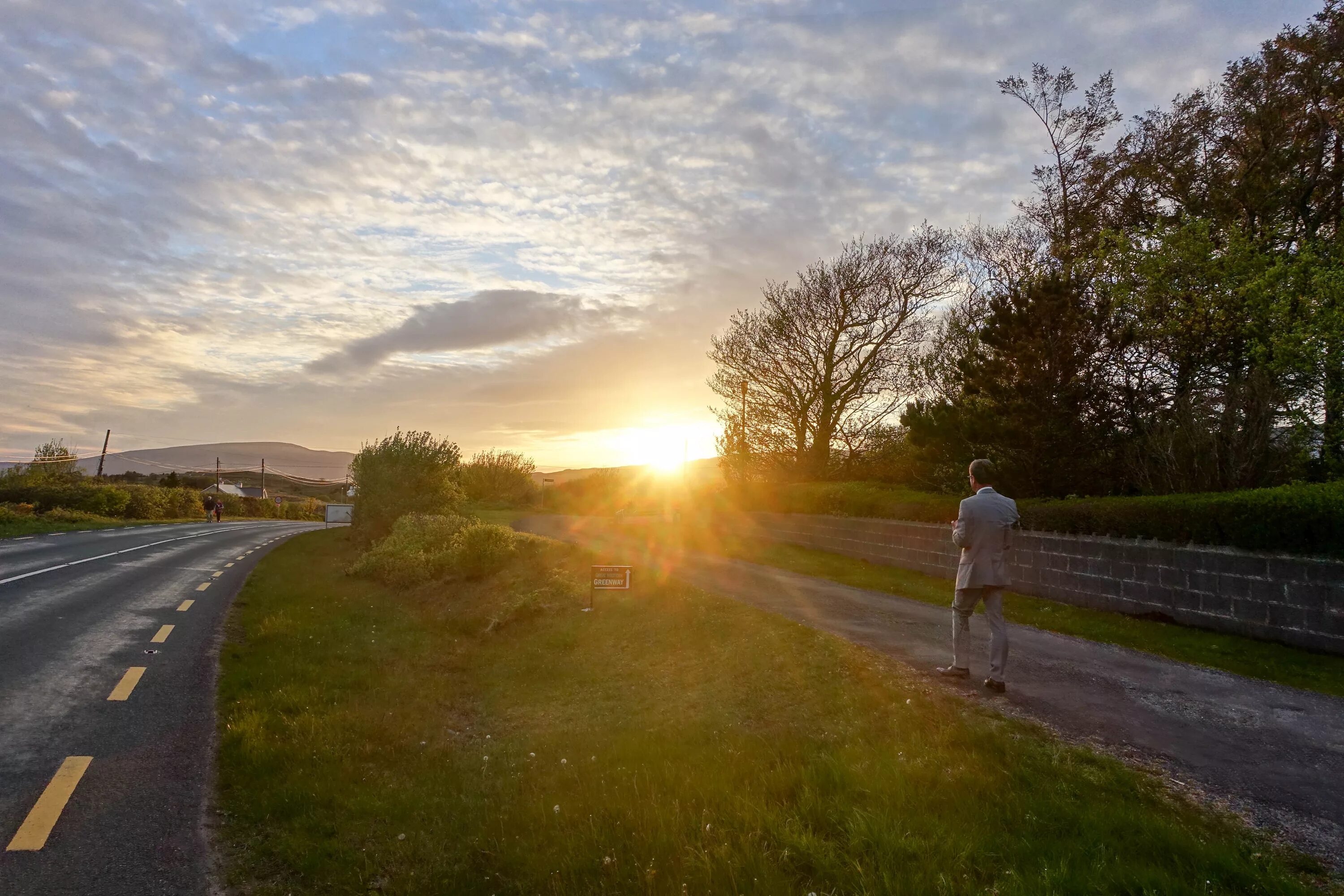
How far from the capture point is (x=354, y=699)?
785cm

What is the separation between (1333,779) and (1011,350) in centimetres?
1522

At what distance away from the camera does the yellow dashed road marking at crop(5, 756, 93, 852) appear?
4328 mm

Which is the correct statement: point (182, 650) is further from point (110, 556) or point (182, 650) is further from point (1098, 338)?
point (1098, 338)

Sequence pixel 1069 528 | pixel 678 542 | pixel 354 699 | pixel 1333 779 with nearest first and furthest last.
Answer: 1. pixel 1333 779
2. pixel 354 699
3. pixel 1069 528
4. pixel 678 542

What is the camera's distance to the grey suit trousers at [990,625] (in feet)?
22.6

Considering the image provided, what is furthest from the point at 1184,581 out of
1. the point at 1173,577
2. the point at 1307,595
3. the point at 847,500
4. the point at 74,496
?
the point at 74,496

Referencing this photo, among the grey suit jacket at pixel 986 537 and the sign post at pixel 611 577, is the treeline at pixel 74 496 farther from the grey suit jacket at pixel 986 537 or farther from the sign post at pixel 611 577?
A: the grey suit jacket at pixel 986 537

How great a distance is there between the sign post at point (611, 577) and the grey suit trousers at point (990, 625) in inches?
225

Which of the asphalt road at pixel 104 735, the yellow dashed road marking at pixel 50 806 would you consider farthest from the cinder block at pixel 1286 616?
the yellow dashed road marking at pixel 50 806

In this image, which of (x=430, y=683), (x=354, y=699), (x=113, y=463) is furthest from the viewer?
(x=113, y=463)

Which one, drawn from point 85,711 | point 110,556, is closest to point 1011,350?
point 85,711

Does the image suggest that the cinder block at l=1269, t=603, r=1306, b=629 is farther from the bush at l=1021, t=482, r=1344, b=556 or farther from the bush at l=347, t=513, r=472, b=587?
the bush at l=347, t=513, r=472, b=587

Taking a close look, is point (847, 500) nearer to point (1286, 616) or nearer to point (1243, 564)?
point (1243, 564)

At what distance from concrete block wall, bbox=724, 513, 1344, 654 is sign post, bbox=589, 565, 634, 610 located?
5.66m
